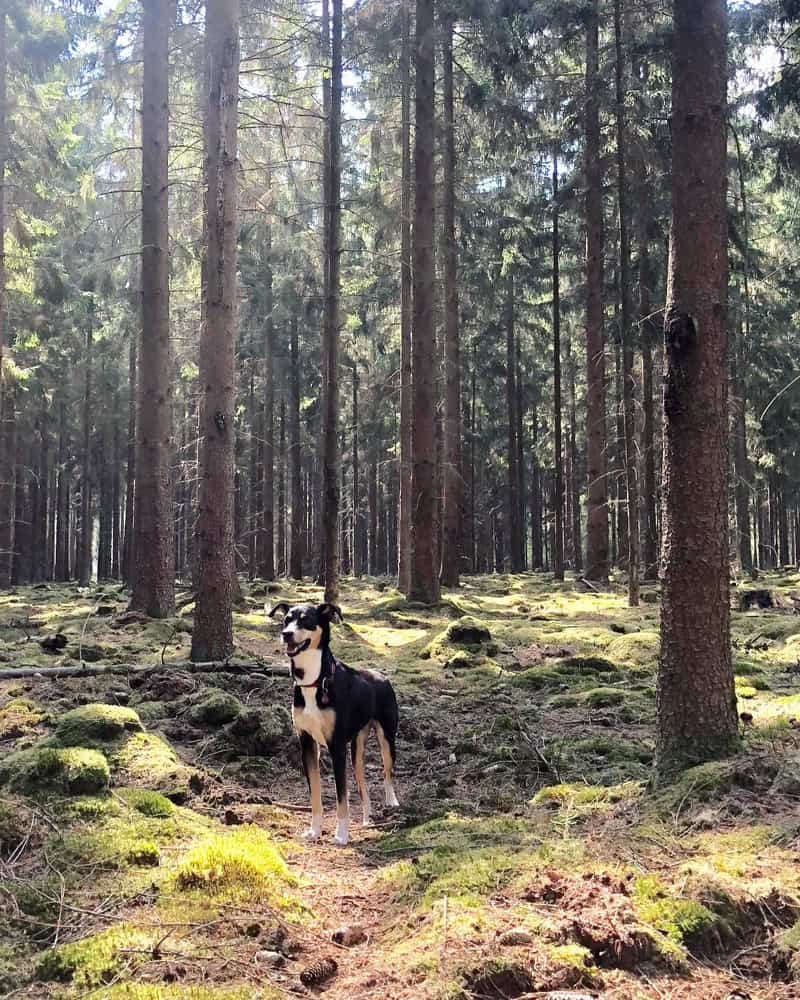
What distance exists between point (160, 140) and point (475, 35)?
7.43 metres

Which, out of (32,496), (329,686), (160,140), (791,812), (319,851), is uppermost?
(160,140)

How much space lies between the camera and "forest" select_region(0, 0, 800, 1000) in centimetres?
347

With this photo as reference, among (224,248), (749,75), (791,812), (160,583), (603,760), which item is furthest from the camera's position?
(749,75)

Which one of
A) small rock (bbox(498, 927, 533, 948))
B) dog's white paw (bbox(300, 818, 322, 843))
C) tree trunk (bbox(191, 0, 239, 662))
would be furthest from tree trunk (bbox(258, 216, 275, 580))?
small rock (bbox(498, 927, 533, 948))

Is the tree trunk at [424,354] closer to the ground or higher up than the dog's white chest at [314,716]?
higher up

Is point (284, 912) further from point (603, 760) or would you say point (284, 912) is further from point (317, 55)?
point (317, 55)

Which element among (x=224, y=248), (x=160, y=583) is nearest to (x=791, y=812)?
(x=224, y=248)

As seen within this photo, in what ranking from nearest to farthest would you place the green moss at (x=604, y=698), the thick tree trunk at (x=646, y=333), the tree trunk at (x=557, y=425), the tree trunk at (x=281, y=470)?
the green moss at (x=604, y=698), the thick tree trunk at (x=646, y=333), the tree trunk at (x=557, y=425), the tree trunk at (x=281, y=470)

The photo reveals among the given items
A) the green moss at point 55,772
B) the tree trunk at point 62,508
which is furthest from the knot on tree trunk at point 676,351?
the tree trunk at point 62,508

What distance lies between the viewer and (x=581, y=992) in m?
2.88

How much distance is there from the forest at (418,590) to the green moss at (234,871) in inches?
0.9

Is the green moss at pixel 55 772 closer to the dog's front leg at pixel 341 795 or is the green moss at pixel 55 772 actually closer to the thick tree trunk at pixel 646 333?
the dog's front leg at pixel 341 795

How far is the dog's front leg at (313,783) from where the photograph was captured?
16.8ft

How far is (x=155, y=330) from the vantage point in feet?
45.8
